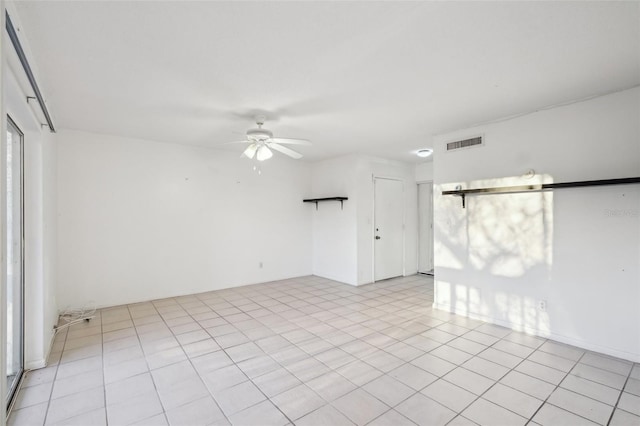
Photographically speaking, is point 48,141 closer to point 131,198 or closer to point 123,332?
point 131,198

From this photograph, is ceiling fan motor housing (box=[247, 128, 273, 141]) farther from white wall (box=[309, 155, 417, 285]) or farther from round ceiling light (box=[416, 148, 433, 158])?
round ceiling light (box=[416, 148, 433, 158])

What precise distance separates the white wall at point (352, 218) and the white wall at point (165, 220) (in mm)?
514

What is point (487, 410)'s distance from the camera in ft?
6.76

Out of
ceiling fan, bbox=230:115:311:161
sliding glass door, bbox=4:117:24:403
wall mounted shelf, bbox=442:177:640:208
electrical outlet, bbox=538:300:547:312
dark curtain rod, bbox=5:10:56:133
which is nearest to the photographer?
dark curtain rod, bbox=5:10:56:133

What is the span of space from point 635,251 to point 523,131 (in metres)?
1.61

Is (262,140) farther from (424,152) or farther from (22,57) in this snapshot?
(424,152)

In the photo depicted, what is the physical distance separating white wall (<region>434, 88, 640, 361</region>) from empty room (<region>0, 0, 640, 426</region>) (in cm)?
2

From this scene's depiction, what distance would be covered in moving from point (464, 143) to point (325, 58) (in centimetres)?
263

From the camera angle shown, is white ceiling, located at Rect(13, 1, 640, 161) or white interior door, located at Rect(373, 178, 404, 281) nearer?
white ceiling, located at Rect(13, 1, 640, 161)

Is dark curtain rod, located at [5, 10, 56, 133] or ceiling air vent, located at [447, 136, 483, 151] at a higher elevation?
dark curtain rod, located at [5, 10, 56, 133]

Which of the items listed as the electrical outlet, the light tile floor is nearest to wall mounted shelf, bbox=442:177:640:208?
the electrical outlet

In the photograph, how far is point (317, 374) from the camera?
2535mm

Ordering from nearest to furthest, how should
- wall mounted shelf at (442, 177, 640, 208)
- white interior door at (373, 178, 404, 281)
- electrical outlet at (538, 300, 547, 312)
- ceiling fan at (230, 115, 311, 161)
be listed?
wall mounted shelf at (442, 177, 640, 208) → electrical outlet at (538, 300, 547, 312) → ceiling fan at (230, 115, 311, 161) → white interior door at (373, 178, 404, 281)

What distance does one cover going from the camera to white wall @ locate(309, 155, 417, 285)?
5.65 m
